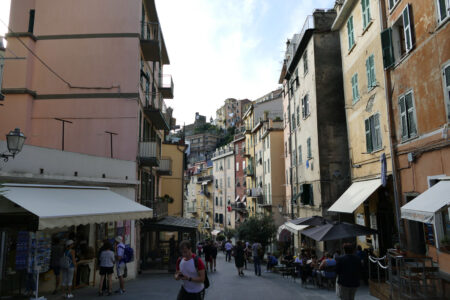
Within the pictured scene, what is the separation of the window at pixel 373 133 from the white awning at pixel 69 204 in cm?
951

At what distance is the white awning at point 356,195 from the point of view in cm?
1374

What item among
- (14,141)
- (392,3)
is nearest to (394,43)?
(392,3)

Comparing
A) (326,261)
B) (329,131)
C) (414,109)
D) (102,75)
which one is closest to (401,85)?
(414,109)

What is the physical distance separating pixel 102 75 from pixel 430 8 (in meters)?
14.7

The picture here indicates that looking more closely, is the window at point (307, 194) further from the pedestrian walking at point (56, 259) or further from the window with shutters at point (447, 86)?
the pedestrian walking at point (56, 259)

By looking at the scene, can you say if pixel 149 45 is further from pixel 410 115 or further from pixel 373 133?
pixel 410 115

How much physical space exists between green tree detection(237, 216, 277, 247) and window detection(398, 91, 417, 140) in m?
21.5

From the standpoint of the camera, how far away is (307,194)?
2212cm

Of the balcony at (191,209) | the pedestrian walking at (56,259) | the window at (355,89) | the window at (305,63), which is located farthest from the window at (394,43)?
the balcony at (191,209)

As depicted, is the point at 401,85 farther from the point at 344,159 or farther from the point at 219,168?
the point at 219,168

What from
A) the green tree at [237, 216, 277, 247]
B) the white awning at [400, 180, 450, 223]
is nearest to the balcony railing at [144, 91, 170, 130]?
the green tree at [237, 216, 277, 247]

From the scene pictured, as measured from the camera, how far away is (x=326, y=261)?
12555 millimetres

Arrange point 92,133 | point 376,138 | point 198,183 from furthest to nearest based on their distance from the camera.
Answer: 1. point 198,183
2. point 92,133
3. point 376,138

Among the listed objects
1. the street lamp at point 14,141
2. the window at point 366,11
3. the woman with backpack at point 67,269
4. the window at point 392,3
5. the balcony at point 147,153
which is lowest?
the woman with backpack at point 67,269
